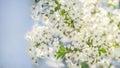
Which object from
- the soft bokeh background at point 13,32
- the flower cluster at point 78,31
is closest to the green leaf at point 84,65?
the flower cluster at point 78,31

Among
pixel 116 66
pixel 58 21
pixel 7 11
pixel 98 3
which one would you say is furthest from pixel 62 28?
pixel 116 66

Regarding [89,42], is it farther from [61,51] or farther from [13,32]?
[13,32]

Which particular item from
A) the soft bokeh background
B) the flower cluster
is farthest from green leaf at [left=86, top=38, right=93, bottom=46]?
the soft bokeh background

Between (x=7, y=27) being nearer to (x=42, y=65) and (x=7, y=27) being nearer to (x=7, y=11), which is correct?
(x=7, y=11)

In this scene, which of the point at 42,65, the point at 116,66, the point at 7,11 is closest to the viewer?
the point at 7,11

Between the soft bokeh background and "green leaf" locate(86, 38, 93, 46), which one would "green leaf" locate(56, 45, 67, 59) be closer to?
"green leaf" locate(86, 38, 93, 46)

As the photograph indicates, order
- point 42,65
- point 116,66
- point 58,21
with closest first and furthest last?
point 58,21, point 42,65, point 116,66

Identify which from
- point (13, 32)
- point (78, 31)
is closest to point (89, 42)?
point (78, 31)
